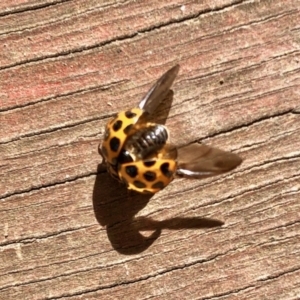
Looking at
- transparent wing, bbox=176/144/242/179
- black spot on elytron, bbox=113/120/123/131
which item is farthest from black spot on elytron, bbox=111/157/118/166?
transparent wing, bbox=176/144/242/179

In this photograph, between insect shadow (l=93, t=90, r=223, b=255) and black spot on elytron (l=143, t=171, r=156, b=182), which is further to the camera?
insect shadow (l=93, t=90, r=223, b=255)

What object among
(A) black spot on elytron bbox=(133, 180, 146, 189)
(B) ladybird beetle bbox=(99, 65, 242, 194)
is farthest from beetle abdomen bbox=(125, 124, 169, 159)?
(A) black spot on elytron bbox=(133, 180, 146, 189)

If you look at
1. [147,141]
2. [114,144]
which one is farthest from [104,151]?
[147,141]

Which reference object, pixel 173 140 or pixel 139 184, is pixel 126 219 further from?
pixel 173 140

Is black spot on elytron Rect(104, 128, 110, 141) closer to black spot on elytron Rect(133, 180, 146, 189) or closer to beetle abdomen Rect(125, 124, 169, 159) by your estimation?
beetle abdomen Rect(125, 124, 169, 159)

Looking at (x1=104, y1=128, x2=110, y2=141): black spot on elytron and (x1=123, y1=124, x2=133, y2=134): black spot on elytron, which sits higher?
(x1=123, y1=124, x2=133, y2=134): black spot on elytron

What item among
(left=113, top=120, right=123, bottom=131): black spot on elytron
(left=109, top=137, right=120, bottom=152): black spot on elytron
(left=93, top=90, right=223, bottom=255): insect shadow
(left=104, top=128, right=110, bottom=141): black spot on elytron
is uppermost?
(left=113, top=120, right=123, bottom=131): black spot on elytron

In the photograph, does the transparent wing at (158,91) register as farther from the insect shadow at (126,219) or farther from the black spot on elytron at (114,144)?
the black spot on elytron at (114,144)
